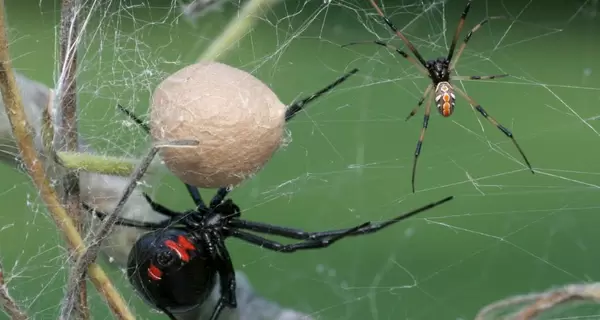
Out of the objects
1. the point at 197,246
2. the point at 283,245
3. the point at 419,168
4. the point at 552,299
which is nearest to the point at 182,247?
the point at 197,246

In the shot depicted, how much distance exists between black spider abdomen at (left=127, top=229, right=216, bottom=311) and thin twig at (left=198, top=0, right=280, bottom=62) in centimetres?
14

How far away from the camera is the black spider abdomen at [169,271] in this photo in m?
0.47

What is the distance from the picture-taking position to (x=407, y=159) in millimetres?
900

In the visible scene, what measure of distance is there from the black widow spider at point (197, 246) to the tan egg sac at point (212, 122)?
4 centimetres

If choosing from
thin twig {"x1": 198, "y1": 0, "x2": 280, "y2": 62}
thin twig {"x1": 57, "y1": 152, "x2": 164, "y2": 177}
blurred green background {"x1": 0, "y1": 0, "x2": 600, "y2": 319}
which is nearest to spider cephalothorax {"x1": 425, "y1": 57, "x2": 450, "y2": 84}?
blurred green background {"x1": 0, "y1": 0, "x2": 600, "y2": 319}

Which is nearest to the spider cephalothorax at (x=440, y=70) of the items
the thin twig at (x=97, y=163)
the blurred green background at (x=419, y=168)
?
the blurred green background at (x=419, y=168)

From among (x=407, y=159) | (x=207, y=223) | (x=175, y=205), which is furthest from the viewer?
(x=407, y=159)

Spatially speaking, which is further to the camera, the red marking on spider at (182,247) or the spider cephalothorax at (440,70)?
the spider cephalothorax at (440,70)

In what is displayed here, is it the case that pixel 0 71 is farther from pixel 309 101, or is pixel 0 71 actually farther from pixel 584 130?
pixel 584 130

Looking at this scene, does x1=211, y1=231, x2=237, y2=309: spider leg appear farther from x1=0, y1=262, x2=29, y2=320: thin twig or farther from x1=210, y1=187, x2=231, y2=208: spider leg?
x1=0, y1=262, x2=29, y2=320: thin twig

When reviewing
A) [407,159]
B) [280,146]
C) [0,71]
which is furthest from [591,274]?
[0,71]

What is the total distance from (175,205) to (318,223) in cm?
23

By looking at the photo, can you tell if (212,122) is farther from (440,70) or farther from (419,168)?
(419,168)

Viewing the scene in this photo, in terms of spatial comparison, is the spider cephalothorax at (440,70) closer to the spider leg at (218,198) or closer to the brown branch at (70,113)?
the spider leg at (218,198)
